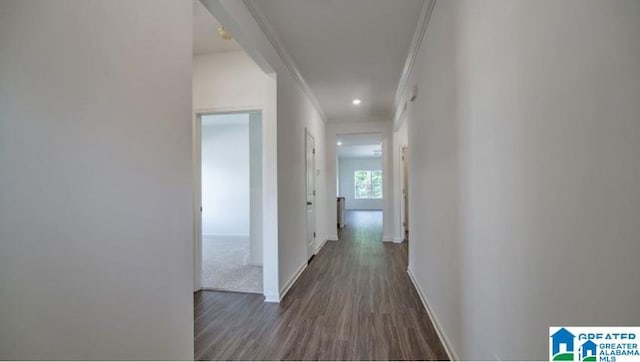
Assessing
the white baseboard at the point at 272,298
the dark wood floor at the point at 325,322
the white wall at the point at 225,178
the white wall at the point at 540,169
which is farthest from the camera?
the white wall at the point at 225,178

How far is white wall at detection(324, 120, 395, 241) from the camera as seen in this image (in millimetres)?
5996

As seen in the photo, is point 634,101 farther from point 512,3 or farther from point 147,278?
point 147,278

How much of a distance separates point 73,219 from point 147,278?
0.44 m

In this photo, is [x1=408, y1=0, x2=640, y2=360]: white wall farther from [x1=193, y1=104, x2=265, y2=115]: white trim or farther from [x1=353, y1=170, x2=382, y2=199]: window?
[x1=353, y1=170, x2=382, y2=199]: window

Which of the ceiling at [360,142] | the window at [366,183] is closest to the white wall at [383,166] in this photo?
the ceiling at [360,142]

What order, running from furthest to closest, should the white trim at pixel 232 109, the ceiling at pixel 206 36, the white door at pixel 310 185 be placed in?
the white door at pixel 310 185
the white trim at pixel 232 109
the ceiling at pixel 206 36

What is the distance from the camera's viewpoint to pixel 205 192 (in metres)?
6.84

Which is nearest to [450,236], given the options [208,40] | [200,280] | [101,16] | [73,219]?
[73,219]

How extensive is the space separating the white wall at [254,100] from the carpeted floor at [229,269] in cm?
41

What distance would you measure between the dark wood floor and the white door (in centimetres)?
83

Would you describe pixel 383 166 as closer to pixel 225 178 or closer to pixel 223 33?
pixel 225 178

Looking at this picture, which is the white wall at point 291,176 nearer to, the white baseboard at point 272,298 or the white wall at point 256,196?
the white baseboard at point 272,298

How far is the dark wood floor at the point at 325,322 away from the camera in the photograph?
6.48 ft

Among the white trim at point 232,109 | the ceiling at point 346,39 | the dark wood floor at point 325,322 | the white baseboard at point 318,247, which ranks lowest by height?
the white baseboard at point 318,247
